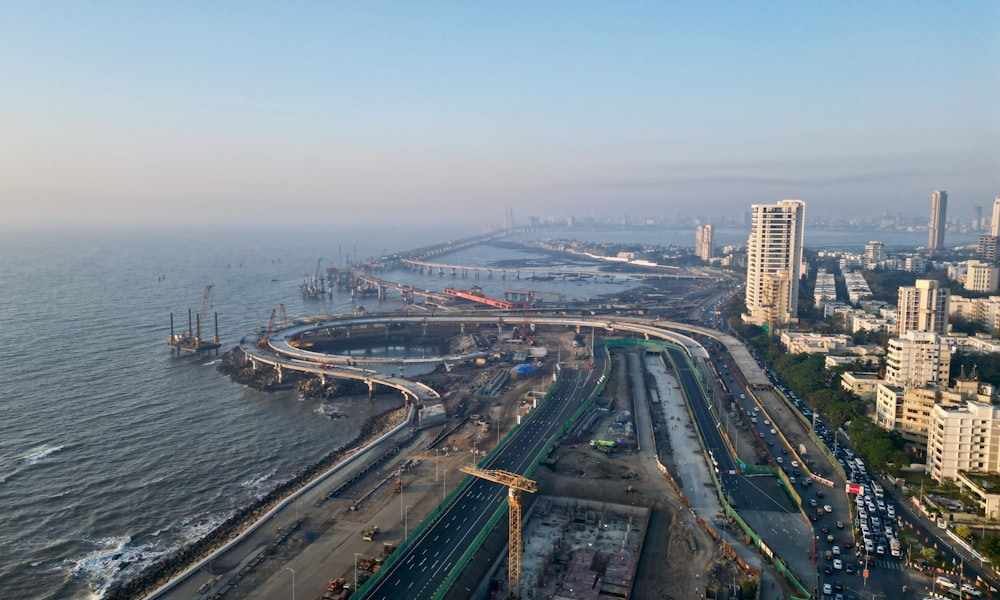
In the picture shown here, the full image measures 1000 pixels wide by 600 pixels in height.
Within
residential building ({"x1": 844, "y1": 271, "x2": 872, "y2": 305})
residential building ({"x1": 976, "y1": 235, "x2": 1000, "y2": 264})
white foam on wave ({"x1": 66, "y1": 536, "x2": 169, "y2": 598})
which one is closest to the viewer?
white foam on wave ({"x1": 66, "y1": 536, "x2": 169, "y2": 598})

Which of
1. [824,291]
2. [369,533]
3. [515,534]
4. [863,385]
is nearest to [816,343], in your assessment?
[863,385]

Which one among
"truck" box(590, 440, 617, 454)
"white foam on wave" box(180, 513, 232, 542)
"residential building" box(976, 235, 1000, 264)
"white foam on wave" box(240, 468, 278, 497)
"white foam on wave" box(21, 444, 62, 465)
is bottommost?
"white foam on wave" box(180, 513, 232, 542)

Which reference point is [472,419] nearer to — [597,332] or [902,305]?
[597,332]

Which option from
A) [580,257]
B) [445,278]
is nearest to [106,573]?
[445,278]

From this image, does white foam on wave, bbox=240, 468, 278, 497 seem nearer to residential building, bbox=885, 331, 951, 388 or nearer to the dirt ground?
the dirt ground

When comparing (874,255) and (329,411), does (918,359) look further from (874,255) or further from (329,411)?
(874,255)

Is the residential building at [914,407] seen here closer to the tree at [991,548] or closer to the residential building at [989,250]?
the tree at [991,548]

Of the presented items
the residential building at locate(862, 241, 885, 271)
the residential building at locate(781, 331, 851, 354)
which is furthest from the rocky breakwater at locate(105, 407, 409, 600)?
the residential building at locate(862, 241, 885, 271)
